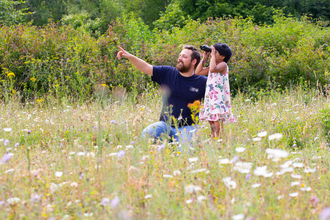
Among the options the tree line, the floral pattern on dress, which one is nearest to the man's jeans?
the floral pattern on dress

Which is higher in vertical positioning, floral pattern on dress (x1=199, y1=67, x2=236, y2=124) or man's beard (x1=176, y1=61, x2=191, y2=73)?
man's beard (x1=176, y1=61, x2=191, y2=73)

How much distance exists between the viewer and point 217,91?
148 inches

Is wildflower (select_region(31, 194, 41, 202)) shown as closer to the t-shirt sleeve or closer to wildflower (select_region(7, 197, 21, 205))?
wildflower (select_region(7, 197, 21, 205))

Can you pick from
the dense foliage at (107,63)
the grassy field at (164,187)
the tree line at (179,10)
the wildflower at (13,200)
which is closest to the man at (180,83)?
the grassy field at (164,187)

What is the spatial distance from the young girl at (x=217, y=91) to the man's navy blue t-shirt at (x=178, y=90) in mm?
186

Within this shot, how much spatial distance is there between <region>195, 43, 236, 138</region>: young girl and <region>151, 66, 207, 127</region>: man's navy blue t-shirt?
186 millimetres

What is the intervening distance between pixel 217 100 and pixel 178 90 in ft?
1.79

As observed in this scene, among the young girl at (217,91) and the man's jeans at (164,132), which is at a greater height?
the young girl at (217,91)

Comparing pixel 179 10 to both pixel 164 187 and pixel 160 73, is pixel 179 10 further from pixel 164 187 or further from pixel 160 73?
pixel 164 187

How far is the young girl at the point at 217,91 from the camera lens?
367 centimetres

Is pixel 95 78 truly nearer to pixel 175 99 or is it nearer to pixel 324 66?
pixel 175 99

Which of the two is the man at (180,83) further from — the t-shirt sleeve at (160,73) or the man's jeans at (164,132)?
the man's jeans at (164,132)

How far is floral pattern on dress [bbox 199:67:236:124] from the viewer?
3684 mm

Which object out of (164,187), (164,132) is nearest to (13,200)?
(164,187)
